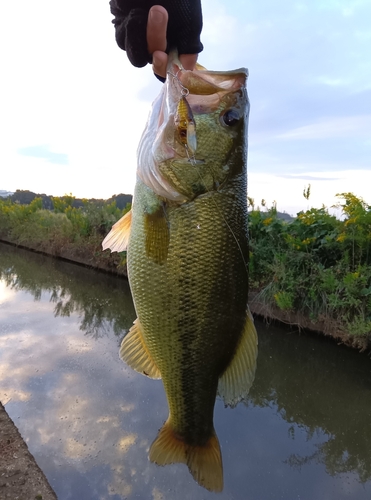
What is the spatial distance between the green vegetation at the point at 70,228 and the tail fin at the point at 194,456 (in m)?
9.69

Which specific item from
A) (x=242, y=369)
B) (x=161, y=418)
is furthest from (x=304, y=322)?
(x=242, y=369)

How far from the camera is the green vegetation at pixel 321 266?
6332 mm

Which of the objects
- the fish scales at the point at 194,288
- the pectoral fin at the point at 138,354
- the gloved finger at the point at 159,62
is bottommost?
the pectoral fin at the point at 138,354

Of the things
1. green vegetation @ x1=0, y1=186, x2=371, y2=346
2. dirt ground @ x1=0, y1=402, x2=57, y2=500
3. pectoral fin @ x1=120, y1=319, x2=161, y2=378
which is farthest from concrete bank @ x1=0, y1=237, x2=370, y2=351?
pectoral fin @ x1=120, y1=319, x2=161, y2=378

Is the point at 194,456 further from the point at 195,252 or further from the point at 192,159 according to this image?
the point at 192,159

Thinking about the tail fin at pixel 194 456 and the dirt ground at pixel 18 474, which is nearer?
the tail fin at pixel 194 456

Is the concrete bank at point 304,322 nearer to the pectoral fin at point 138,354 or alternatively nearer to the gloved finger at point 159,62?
the pectoral fin at point 138,354

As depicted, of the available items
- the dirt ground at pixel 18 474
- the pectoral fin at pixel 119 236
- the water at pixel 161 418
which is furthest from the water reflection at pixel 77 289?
the pectoral fin at pixel 119 236

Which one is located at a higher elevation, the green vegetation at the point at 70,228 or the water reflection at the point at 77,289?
the green vegetation at the point at 70,228

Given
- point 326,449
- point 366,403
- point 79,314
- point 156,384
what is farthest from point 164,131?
point 79,314

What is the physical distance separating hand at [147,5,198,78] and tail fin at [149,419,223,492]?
138 centimetres

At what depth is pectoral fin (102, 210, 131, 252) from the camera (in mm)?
1580

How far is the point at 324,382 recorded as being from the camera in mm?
5586

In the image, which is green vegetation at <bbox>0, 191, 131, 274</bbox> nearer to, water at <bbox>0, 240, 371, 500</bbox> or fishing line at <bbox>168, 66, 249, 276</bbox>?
water at <bbox>0, 240, 371, 500</bbox>
